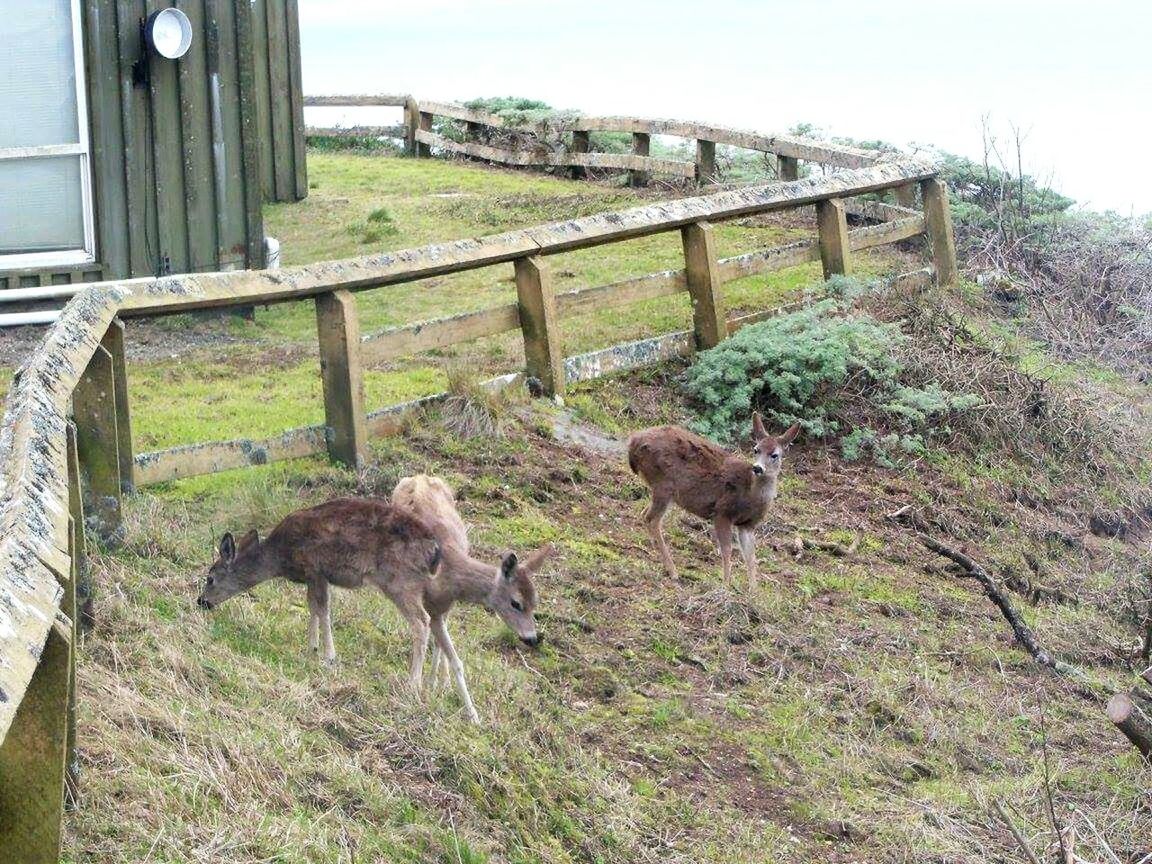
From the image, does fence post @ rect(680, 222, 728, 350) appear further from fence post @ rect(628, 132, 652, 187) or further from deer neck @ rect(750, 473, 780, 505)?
fence post @ rect(628, 132, 652, 187)

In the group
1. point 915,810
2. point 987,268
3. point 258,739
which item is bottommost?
point 915,810

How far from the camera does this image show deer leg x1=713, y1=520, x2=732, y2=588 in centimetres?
988

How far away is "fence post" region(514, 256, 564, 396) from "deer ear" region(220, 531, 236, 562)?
14.7ft

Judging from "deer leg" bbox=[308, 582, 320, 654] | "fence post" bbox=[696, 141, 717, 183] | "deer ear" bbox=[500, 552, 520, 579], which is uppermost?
"fence post" bbox=[696, 141, 717, 183]

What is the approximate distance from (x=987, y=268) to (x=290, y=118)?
10496 mm

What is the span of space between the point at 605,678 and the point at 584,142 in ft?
52.8

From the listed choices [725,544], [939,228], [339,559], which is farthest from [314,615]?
[939,228]

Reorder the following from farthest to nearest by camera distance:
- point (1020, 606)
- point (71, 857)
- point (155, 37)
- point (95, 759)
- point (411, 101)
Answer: point (411, 101), point (155, 37), point (1020, 606), point (95, 759), point (71, 857)

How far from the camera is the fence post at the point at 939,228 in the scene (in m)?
15.7

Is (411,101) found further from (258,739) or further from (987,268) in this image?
(258,739)

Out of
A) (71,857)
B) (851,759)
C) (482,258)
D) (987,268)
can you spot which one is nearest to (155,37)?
(482,258)

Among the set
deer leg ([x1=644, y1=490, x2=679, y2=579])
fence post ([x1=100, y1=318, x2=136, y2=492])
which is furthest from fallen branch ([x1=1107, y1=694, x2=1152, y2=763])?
fence post ([x1=100, y1=318, x2=136, y2=492])

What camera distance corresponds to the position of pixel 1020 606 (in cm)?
1062

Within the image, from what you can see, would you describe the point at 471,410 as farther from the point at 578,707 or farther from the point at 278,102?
the point at 278,102
